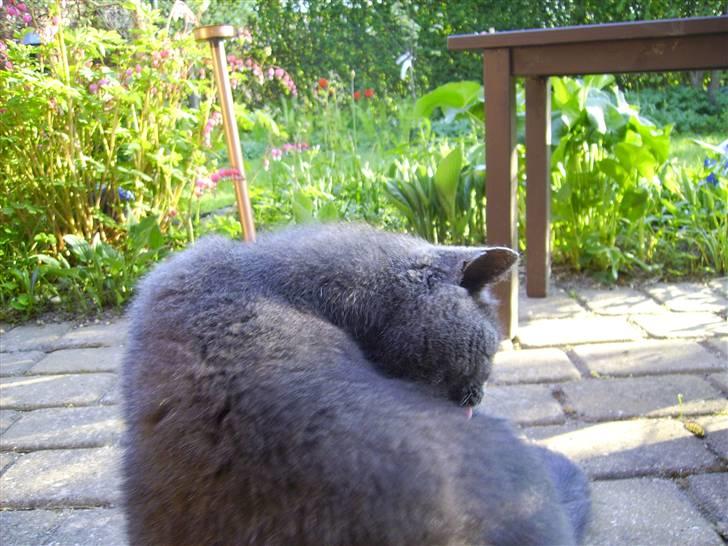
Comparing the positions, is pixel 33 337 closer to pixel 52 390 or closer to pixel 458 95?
pixel 52 390

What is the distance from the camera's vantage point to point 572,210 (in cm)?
427

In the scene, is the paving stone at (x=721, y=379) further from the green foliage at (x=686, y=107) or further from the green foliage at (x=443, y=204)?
the green foliage at (x=686, y=107)

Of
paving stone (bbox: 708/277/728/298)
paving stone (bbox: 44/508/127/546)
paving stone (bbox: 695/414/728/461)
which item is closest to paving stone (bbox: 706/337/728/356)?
paving stone (bbox: 695/414/728/461)

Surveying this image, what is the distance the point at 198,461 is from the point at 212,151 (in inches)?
146

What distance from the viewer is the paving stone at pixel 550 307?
3.69 m

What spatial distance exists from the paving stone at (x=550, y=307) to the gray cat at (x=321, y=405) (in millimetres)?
2368

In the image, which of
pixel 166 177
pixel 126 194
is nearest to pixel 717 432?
pixel 166 177

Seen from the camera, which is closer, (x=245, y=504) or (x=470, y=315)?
(x=245, y=504)

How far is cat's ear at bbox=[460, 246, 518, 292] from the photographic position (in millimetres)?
1392

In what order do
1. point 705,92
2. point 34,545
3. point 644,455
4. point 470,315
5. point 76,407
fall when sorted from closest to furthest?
point 470,315 → point 34,545 → point 644,455 → point 76,407 → point 705,92

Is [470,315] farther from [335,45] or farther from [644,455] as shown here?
[335,45]

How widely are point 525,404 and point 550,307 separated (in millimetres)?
1227

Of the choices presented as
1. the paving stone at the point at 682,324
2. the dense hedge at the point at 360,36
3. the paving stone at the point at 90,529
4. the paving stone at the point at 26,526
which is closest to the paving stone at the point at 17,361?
the paving stone at the point at 26,526

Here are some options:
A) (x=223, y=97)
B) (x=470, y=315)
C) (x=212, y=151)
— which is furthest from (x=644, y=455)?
(x=212, y=151)
